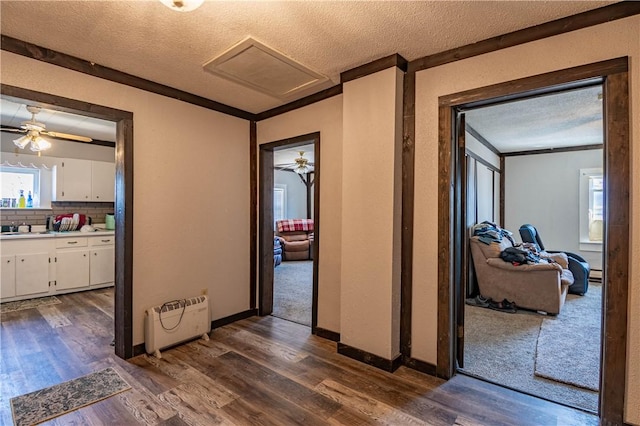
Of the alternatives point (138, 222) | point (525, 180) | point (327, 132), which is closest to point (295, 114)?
point (327, 132)

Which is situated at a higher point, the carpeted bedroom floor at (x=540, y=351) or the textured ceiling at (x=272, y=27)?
the textured ceiling at (x=272, y=27)

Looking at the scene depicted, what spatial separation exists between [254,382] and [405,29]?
2722mm

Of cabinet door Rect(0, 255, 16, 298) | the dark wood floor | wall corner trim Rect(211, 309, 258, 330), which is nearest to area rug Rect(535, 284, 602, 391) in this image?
the dark wood floor

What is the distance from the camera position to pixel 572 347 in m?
2.92

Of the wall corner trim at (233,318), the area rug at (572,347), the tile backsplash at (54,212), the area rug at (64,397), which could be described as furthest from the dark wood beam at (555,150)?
the tile backsplash at (54,212)

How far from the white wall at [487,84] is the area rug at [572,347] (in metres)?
0.66

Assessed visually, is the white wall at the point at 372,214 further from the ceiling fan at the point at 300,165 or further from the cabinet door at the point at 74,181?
the cabinet door at the point at 74,181

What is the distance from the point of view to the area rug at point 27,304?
13.1 feet

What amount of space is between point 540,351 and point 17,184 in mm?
7231

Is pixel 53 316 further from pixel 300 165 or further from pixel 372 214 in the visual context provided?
pixel 300 165

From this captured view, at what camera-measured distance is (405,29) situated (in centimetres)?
210

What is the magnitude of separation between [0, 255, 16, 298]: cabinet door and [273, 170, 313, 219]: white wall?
6281mm

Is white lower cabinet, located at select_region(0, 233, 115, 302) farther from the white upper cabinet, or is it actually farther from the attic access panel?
the attic access panel

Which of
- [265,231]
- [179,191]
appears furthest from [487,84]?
[179,191]
